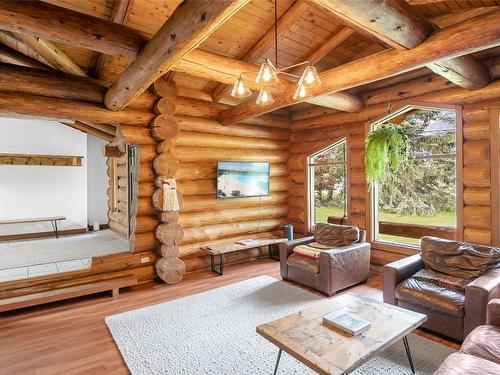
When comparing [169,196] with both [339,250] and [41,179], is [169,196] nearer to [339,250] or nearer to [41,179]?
[339,250]

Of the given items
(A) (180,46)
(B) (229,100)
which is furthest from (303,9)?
(B) (229,100)

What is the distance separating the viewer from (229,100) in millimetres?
5559

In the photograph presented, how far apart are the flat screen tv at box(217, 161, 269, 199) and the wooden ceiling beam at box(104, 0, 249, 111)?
2445 mm

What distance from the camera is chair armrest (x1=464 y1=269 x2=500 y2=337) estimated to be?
268 centimetres

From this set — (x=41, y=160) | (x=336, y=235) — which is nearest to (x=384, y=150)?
(x=336, y=235)

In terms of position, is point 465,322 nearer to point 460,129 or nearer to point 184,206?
point 460,129

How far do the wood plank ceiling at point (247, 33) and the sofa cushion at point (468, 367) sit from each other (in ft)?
9.57

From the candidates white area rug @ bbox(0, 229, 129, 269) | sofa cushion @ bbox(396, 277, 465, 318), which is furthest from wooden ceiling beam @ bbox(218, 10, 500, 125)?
white area rug @ bbox(0, 229, 129, 269)

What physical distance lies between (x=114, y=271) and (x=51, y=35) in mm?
3237

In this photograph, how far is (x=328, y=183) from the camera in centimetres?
612

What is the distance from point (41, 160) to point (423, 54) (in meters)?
7.72

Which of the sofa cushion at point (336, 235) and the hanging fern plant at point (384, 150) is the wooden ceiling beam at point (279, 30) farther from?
the sofa cushion at point (336, 235)

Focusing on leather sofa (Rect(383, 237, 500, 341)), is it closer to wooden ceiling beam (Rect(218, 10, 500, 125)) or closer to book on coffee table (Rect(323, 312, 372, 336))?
book on coffee table (Rect(323, 312, 372, 336))

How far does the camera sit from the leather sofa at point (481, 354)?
1776mm
